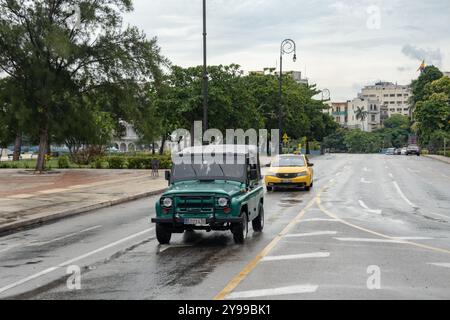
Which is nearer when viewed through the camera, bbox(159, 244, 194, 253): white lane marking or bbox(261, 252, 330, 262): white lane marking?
bbox(261, 252, 330, 262): white lane marking

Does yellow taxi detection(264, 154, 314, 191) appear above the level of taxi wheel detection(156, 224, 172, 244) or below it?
above

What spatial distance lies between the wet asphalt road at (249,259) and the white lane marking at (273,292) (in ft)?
0.04

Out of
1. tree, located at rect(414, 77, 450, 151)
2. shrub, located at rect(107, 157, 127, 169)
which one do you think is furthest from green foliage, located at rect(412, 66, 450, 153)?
shrub, located at rect(107, 157, 127, 169)

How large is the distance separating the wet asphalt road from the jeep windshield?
4.41 feet

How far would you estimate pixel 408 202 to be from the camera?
22.8 metres

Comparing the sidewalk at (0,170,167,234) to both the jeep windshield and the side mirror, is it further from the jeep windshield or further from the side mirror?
the side mirror

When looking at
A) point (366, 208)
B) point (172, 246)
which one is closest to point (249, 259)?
point (172, 246)

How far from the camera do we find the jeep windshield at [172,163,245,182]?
13609 millimetres

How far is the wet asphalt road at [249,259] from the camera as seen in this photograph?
860cm

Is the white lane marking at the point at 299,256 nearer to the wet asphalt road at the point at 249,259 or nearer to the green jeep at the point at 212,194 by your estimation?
the wet asphalt road at the point at 249,259

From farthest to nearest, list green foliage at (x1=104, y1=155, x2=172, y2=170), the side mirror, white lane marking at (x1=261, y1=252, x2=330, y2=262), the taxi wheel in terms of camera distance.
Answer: green foliage at (x1=104, y1=155, x2=172, y2=170), the side mirror, the taxi wheel, white lane marking at (x1=261, y1=252, x2=330, y2=262)

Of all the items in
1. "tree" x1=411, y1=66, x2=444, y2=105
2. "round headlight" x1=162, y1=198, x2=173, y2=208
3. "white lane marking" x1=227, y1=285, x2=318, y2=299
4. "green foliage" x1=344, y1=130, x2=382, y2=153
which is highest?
"tree" x1=411, y1=66, x2=444, y2=105

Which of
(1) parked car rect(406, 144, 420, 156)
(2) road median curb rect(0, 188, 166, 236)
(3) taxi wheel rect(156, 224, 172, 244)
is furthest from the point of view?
(1) parked car rect(406, 144, 420, 156)
